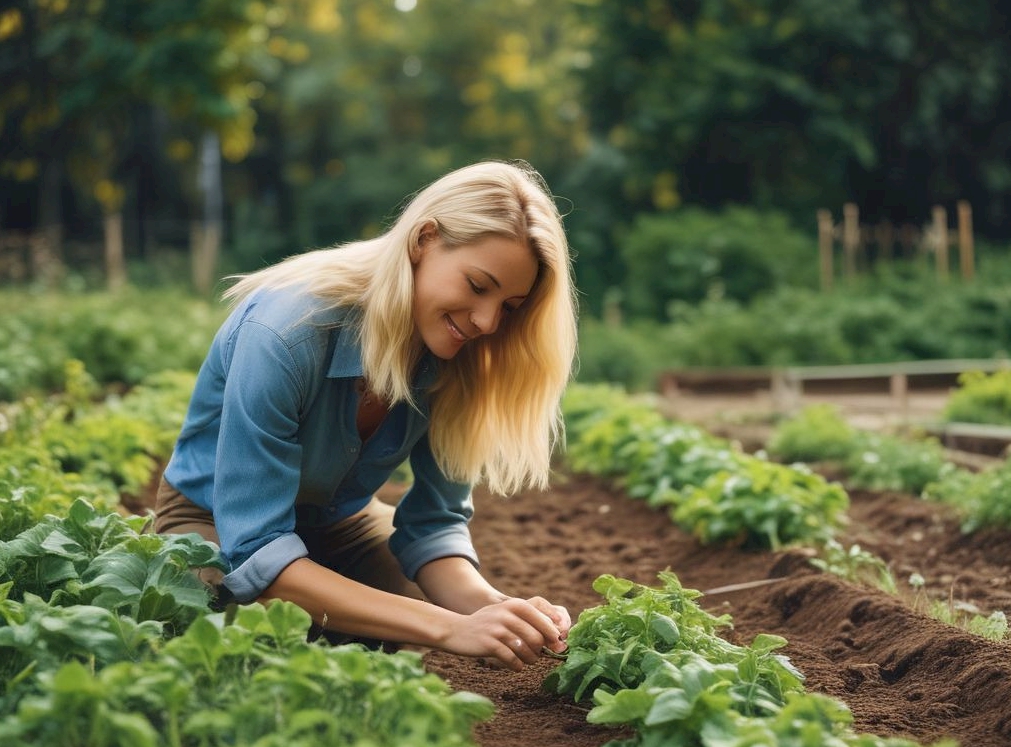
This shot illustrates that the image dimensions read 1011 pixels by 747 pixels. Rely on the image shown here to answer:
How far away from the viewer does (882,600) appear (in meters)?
4.20

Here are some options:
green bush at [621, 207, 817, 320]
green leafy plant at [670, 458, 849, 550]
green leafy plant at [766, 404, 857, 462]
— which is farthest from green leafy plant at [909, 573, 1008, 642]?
green bush at [621, 207, 817, 320]

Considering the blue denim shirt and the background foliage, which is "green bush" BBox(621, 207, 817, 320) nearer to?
the background foliage

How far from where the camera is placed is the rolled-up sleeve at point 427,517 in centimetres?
358

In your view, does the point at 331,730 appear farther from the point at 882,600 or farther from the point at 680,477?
the point at 680,477

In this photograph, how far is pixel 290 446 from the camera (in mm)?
2984

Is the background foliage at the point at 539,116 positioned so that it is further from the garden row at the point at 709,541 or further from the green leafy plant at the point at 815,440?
the garden row at the point at 709,541

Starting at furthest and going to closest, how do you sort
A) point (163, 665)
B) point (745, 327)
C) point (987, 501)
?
point (745, 327) → point (987, 501) → point (163, 665)

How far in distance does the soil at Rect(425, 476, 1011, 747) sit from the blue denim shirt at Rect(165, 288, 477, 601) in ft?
1.80

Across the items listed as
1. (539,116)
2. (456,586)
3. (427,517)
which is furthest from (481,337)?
(539,116)

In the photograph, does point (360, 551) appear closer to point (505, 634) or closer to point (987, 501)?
point (505, 634)

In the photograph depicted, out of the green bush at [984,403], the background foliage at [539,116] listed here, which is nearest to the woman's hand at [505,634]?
the green bush at [984,403]

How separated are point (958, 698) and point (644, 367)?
400 inches

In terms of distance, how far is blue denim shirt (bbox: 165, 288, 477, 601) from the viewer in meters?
2.93

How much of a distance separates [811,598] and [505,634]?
1.93 m
